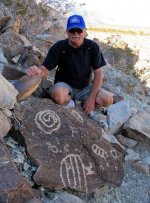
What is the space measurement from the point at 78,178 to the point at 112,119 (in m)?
1.42

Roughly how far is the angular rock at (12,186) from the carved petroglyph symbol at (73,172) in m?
0.65

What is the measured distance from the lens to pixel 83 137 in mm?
4672

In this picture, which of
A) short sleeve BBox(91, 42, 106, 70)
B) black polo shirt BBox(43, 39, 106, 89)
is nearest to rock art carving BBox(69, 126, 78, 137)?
black polo shirt BBox(43, 39, 106, 89)

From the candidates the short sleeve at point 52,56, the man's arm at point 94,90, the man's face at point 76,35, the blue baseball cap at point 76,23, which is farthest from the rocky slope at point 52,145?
the blue baseball cap at point 76,23

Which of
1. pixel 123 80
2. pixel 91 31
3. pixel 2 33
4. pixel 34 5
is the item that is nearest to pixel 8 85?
pixel 2 33

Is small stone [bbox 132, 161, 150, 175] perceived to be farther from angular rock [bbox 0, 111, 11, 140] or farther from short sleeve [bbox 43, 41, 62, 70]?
angular rock [bbox 0, 111, 11, 140]

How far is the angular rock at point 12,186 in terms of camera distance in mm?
3264

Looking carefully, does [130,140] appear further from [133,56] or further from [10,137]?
[133,56]

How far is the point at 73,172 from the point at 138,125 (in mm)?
1677

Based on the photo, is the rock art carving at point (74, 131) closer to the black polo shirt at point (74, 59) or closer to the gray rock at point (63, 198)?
the black polo shirt at point (74, 59)

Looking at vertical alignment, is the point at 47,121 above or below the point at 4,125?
below

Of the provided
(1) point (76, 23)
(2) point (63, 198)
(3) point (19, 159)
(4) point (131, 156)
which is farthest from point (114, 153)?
(1) point (76, 23)

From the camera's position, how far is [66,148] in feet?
14.3

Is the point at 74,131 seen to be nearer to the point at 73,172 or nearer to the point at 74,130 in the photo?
the point at 74,130
